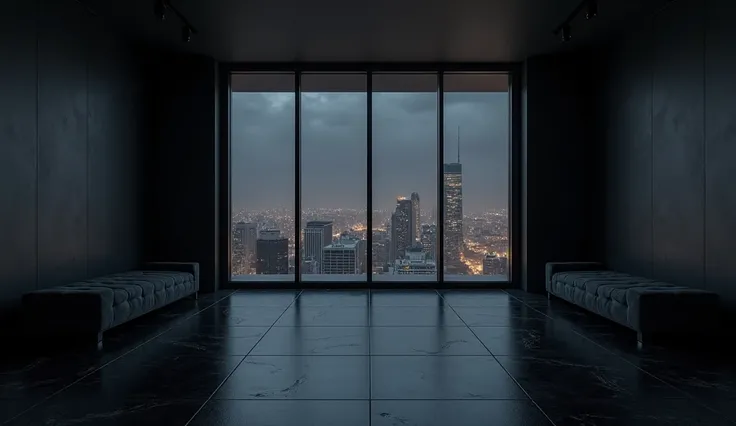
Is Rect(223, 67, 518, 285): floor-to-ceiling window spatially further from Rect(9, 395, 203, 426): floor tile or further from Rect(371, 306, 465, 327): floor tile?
Rect(9, 395, 203, 426): floor tile

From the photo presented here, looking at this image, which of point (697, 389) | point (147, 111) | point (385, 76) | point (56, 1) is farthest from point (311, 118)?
point (697, 389)

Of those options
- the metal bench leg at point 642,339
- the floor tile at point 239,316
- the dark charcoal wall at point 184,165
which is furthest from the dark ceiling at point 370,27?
the metal bench leg at point 642,339

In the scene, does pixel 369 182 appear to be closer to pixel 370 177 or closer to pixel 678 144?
pixel 370 177

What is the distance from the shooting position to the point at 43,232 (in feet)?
16.7

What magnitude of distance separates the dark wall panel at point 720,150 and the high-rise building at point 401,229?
4.19 m

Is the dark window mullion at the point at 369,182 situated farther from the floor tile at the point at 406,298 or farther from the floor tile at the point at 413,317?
the floor tile at the point at 413,317

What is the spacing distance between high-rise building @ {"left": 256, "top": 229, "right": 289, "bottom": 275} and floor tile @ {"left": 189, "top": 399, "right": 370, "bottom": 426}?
16.9 feet

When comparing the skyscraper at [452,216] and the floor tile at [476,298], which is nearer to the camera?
the floor tile at [476,298]

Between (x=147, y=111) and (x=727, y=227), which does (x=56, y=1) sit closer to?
(x=147, y=111)

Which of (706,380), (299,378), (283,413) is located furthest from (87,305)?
(706,380)

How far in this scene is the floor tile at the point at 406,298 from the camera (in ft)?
22.2

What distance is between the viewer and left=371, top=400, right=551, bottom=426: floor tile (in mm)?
2854

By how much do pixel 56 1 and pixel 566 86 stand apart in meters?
6.57

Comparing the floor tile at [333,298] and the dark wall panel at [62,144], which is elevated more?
the dark wall panel at [62,144]
